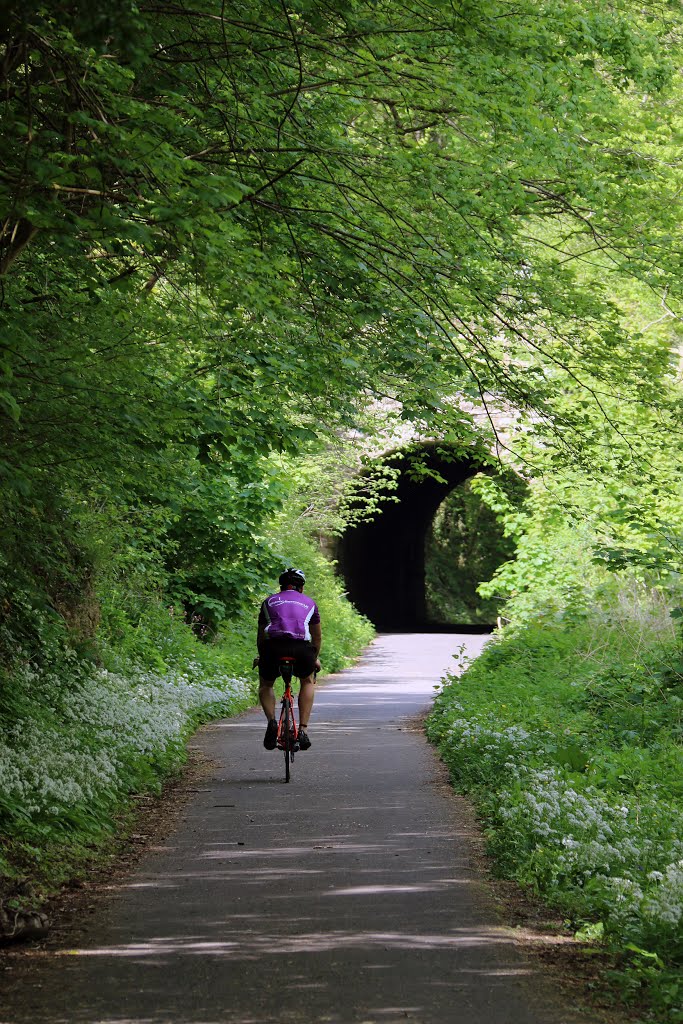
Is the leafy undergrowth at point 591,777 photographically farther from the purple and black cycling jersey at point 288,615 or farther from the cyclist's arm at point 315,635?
the purple and black cycling jersey at point 288,615

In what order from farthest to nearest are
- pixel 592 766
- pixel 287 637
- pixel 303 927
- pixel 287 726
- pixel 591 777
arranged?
pixel 287 726 < pixel 287 637 < pixel 592 766 < pixel 591 777 < pixel 303 927

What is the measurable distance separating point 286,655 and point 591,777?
10.2 feet

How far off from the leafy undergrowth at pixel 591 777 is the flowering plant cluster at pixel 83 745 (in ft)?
9.17

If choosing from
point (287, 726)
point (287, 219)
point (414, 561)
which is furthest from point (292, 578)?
point (414, 561)

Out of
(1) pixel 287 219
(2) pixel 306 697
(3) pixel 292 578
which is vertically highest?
(1) pixel 287 219

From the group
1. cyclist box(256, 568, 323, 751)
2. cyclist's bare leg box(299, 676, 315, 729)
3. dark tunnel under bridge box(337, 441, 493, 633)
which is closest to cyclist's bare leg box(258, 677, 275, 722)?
cyclist box(256, 568, 323, 751)

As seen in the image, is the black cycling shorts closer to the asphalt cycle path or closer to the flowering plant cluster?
the asphalt cycle path

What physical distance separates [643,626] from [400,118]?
6963 mm

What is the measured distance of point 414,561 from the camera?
51.8 m

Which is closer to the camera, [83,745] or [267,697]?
[83,745]

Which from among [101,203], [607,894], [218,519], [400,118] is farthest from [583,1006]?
[218,519]

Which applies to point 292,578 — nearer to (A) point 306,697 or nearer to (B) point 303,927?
(A) point 306,697

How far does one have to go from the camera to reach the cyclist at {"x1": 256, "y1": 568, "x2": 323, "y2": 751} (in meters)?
10.7

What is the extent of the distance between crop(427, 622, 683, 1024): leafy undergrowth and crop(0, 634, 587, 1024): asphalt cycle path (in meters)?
0.39
